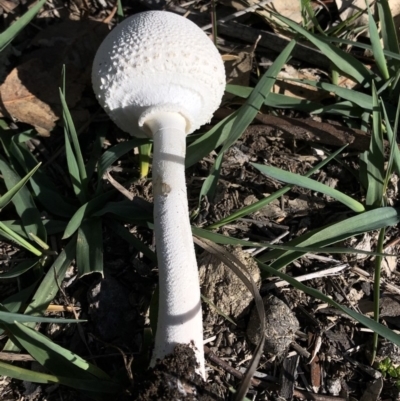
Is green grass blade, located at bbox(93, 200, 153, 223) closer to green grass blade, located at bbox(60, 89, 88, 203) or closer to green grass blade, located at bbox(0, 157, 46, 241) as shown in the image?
green grass blade, located at bbox(60, 89, 88, 203)

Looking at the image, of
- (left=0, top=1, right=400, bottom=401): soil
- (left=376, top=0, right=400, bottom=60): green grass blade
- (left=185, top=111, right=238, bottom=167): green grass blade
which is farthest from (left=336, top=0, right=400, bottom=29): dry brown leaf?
(left=185, top=111, right=238, bottom=167): green grass blade

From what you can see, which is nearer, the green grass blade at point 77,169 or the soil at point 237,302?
the soil at point 237,302

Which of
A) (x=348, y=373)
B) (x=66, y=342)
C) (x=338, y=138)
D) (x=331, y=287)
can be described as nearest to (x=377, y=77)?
(x=338, y=138)

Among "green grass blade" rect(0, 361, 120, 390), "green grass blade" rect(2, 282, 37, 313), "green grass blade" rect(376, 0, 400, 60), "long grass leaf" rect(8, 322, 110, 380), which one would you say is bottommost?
"green grass blade" rect(0, 361, 120, 390)

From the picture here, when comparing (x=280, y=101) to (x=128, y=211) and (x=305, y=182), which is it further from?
(x=128, y=211)

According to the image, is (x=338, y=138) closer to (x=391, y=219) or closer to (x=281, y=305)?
(x=391, y=219)

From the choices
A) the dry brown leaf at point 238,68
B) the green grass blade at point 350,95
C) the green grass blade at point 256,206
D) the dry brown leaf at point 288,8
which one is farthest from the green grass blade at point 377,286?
the dry brown leaf at point 288,8

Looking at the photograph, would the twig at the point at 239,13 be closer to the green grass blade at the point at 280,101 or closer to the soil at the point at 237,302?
the green grass blade at the point at 280,101
